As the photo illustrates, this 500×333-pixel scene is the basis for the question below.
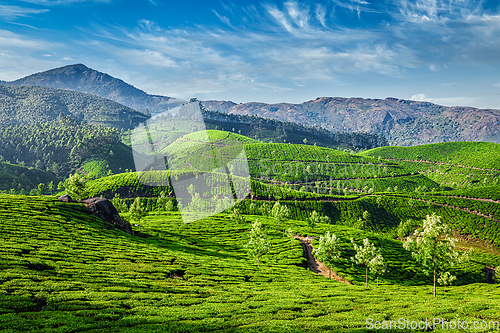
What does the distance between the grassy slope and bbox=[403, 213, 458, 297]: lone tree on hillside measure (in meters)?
6.18

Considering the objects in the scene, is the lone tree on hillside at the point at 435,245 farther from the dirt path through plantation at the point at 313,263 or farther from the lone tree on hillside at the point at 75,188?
the lone tree on hillside at the point at 75,188

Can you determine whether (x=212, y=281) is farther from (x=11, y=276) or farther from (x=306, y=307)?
(x=11, y=276)

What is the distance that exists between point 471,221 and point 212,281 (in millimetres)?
223861

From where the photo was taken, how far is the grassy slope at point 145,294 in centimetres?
2348

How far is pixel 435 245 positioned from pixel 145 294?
48.0 metres

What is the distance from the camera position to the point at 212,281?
44.8 metres

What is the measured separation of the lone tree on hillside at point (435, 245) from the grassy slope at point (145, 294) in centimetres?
618

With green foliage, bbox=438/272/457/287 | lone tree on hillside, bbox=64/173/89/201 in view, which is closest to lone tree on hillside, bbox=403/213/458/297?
green foliage, bbox=438/272/457/287

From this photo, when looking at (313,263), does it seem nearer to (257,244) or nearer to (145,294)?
(257,244)

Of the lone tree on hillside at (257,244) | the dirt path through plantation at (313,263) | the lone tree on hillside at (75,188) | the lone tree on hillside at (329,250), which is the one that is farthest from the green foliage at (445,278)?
the lone tree on hillside at (75,188)

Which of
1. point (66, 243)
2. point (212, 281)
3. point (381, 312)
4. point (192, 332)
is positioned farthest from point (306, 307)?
point (66, 243)

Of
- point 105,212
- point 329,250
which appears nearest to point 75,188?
point 105,212

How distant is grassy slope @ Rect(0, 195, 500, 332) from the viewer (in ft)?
77.0

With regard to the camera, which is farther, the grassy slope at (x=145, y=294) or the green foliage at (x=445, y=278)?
the green foliage at (x=445, y=278)
